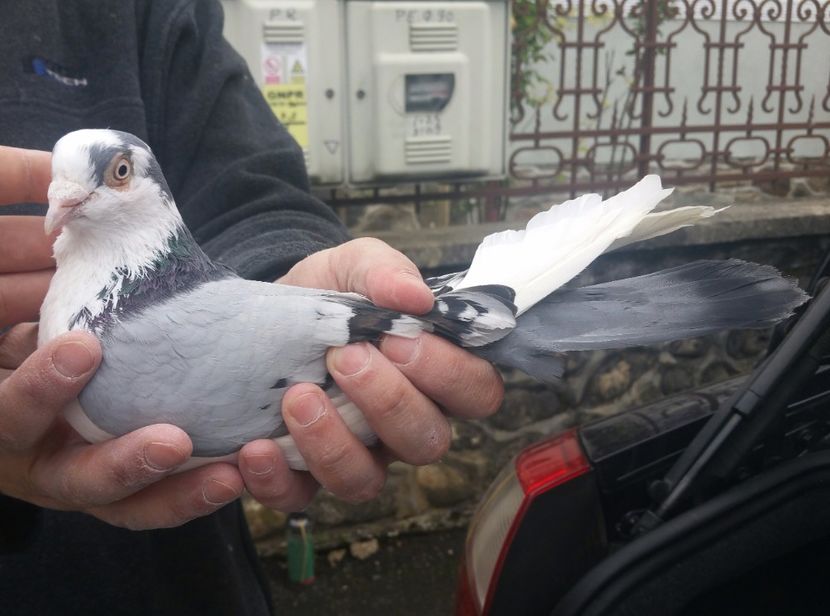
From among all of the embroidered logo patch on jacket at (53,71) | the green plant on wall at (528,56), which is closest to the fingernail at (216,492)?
the embroidered logo patch on jacket at (53,71)

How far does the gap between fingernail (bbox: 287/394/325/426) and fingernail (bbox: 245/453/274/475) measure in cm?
7

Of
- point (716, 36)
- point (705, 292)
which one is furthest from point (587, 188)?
point (705, 292)

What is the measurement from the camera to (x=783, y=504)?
1322 millimetres

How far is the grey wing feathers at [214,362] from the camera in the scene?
985 millimetres

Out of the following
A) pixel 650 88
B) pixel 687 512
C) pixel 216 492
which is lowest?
pixel 687 512

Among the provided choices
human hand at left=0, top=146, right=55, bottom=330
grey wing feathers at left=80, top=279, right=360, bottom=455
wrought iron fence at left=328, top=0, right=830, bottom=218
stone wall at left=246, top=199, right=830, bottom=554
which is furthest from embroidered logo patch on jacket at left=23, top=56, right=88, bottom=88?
stone wall at left=246, top=199, right=830, bottom=554

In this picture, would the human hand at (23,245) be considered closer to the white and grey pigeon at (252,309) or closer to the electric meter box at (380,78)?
the white and grey pigeon at (252,309)

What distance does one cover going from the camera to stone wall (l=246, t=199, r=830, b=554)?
3.25 m

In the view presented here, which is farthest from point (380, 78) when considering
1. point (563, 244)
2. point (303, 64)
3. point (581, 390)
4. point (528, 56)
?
point (563, 244)

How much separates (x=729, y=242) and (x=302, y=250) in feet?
8.04

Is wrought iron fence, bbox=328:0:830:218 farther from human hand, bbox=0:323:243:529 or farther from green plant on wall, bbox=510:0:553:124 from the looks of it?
human hand, bbox=0:323:243:529

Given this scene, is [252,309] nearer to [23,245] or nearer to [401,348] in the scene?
[401,348]

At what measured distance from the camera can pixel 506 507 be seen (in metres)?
1.59

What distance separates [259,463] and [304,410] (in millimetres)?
94
